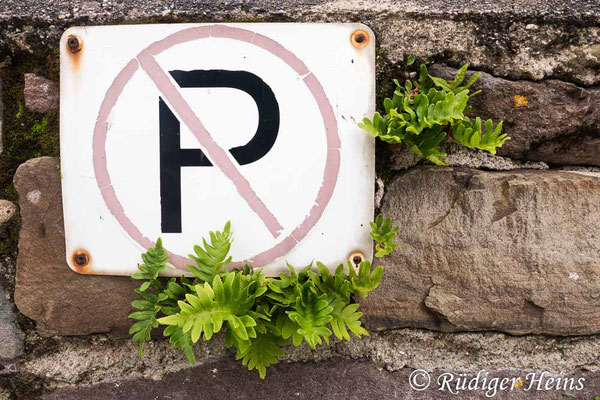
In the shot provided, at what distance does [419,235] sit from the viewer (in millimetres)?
879

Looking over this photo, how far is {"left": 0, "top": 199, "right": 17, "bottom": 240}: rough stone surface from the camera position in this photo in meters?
0.91

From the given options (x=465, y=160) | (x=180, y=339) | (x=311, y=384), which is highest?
(x=465, y=160)

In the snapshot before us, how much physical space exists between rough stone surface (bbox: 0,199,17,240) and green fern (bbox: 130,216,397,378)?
0.96 feet

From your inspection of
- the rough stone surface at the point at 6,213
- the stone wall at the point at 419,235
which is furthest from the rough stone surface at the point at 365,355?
the rough stone surface at the point at 6,213

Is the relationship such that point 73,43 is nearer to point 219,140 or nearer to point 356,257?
point 219,140

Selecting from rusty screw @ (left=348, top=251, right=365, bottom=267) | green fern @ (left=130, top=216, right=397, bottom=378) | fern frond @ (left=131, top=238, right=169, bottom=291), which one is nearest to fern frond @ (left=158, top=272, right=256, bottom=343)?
green fern @ (left=130, top=216, right=397, bottom=378)

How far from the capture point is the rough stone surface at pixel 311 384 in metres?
0.90

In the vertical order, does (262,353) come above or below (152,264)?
below

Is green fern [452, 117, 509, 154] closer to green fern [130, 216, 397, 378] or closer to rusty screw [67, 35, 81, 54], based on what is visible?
green fern [130, 216, 397, 378]

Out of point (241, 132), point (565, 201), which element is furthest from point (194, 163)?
point (565, 201)

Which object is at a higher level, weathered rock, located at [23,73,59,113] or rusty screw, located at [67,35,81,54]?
rusty screw, located at [67,35,81,54]

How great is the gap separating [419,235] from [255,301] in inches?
13.0

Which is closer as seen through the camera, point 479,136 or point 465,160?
point 479,136

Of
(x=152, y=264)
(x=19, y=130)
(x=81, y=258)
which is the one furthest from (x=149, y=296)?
(x=19, y=130)
